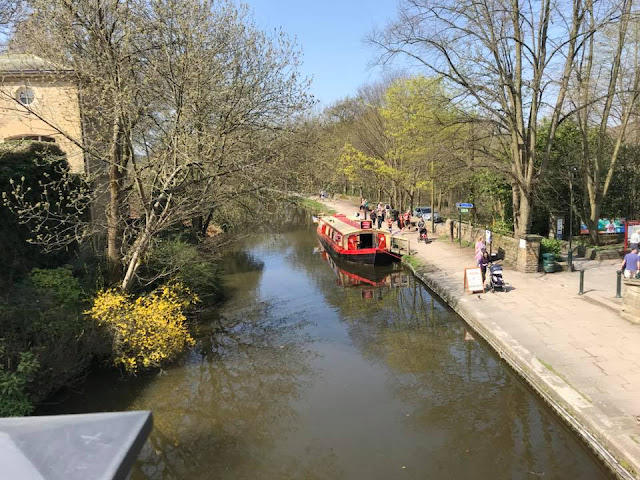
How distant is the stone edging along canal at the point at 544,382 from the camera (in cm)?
593

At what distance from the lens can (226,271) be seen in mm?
20328

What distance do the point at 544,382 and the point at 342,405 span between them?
3.41 metres

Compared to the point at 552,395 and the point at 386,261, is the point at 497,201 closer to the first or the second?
the point at 386,261

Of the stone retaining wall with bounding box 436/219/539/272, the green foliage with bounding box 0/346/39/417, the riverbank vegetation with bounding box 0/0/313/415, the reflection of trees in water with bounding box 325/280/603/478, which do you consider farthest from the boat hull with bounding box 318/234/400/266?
the green foliage with bounding box 0/346/39/417

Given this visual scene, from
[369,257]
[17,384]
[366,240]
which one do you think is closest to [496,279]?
[369,257]

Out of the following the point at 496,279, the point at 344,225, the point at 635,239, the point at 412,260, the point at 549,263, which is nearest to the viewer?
the point at 496,279

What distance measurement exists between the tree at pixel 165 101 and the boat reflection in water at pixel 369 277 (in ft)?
22.6

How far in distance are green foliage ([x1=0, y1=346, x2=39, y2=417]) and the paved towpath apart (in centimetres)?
799

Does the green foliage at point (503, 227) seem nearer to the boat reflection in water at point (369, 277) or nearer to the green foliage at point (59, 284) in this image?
the boat reflection in water at point (369, 277)

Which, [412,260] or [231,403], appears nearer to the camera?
[231,403]

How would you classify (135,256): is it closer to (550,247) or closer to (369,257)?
(369,257)

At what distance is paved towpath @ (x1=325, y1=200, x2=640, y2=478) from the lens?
6266 mm

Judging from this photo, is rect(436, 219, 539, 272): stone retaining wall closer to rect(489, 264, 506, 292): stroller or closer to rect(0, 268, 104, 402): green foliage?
rect(489, 264, 506, 292): stroller

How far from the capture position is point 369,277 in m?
19.2
